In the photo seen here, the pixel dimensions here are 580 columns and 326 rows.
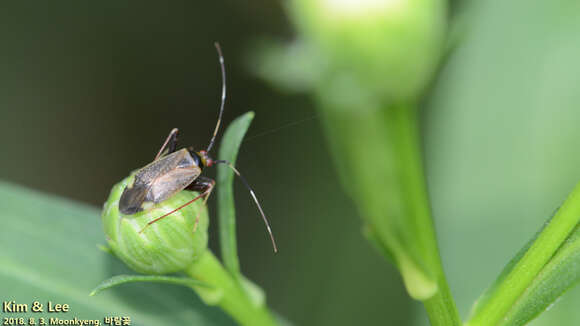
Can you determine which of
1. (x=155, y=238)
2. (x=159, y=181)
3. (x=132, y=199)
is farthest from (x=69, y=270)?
(x=155, y=238)

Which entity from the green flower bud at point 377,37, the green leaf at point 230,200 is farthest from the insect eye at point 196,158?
the green flower bud at point 377,37

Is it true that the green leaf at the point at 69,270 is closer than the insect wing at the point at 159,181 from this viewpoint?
No

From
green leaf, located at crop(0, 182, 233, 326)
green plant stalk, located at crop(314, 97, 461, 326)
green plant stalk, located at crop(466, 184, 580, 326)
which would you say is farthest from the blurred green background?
green plant stalk, located at crop(314, 97, 461, 326)

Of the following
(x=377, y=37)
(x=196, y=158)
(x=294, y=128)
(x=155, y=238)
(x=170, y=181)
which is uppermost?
(x=377, y=37)

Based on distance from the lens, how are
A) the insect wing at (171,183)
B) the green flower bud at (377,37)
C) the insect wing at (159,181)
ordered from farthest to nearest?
1. the insect wing at (171,183)
2. the insect wing at (159,181)
3. the green flower bud at (377,37)

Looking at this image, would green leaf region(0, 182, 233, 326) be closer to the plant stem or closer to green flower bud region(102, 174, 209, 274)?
green flower bud region(102, 174, 209, 274)

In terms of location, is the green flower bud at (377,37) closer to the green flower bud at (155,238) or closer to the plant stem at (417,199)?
the plant stem at (417,199)

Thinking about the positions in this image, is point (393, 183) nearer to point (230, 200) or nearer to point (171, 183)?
point (230, 200)

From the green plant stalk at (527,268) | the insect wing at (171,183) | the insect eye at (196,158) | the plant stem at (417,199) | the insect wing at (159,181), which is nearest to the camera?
the plant stem at (417,199)
